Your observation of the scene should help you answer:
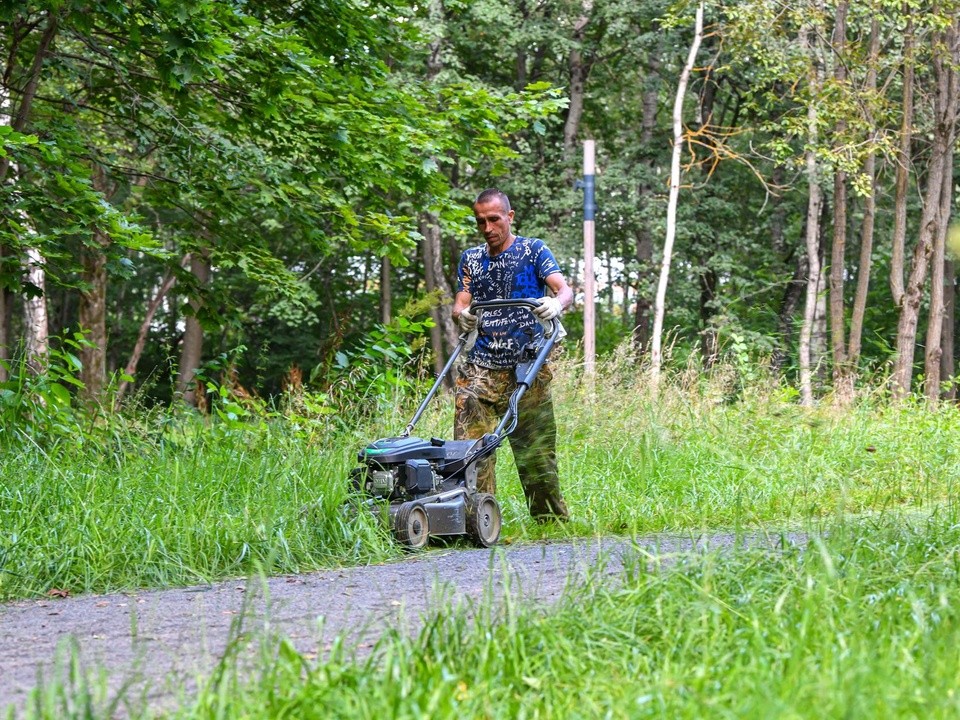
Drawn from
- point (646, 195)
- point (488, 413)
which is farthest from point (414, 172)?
point (646, 195)

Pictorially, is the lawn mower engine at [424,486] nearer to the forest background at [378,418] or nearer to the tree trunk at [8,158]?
the forest background at [378,418]

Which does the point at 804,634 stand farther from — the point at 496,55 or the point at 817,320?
the point at 496,55

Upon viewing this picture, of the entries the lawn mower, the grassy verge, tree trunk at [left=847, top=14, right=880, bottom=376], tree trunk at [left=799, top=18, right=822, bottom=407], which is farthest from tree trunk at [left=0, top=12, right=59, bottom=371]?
tree trunk at [left=847, top=14, right=880, bottom=376]

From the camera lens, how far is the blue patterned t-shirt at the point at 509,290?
7562 mm

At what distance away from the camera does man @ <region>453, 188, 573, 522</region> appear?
24.8ft

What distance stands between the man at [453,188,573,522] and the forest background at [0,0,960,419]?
2406 mm

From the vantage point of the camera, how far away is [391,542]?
6762 millimetres

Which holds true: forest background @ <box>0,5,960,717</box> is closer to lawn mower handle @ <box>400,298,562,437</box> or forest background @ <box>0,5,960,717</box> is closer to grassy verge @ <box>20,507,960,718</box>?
grassy verge @ <box>20,507,960,718</box>

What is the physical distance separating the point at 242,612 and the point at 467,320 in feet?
13.7

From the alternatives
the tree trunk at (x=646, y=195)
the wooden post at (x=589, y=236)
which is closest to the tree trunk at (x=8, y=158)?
the wooden post at (x=589, y=236)

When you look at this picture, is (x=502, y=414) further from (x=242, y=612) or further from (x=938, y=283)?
(x=938, y=283)

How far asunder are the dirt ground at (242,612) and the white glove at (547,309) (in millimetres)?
1299

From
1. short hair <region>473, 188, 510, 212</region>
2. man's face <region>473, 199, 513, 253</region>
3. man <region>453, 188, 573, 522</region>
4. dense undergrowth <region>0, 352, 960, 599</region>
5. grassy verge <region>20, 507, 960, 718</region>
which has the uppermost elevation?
short hair <region>473, 188, 510, 212</region>

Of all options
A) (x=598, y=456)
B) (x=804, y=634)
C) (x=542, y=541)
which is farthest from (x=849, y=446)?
(x=804, y=634)
